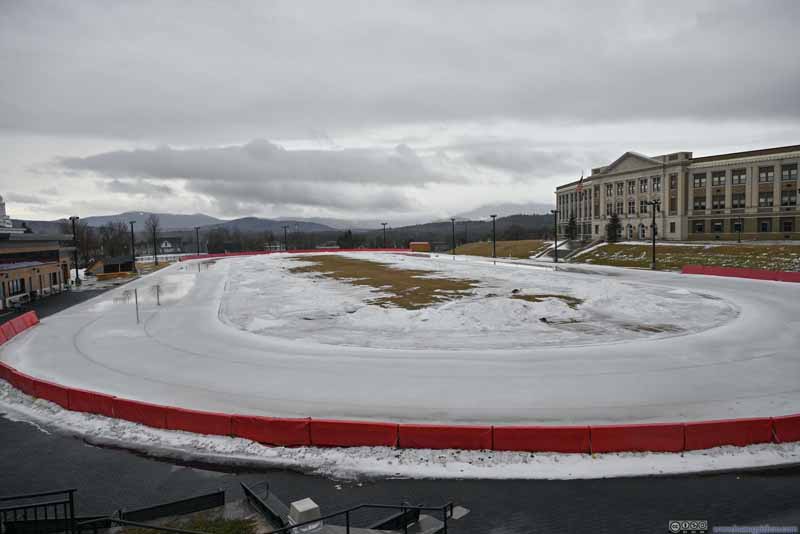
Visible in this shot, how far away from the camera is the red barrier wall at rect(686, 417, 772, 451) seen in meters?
12.4

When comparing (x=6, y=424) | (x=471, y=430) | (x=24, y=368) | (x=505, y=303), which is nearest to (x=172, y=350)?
(x=24, y=368)

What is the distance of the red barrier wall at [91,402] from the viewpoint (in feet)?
51.2

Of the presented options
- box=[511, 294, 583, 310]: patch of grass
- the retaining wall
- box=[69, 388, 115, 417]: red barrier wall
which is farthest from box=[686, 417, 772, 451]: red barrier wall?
the retaining wall

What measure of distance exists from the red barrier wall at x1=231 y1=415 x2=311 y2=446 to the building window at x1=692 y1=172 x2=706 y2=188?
296 feet

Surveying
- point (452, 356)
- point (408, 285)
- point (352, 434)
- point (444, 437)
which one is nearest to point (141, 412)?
point (352, 434)

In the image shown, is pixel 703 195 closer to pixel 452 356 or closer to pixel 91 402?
pixel 452 356

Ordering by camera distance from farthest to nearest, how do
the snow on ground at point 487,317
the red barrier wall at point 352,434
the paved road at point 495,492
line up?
the snow on ground at point 487,317 < the red barrier wall at point 352,434 < the paved road at point 495,492

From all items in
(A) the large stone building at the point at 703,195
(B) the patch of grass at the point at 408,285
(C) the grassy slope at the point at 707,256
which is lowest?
(B) the patch of grass at the point at 408,285

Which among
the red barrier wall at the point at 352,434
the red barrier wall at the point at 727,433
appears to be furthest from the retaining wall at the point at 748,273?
the red barrier wall at the point at 352,434

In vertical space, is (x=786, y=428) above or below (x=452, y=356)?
above

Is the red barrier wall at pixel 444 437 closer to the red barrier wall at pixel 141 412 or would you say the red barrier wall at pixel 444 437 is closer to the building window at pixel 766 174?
the red barrier wall at pixel 141 412

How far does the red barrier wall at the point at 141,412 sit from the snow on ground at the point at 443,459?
2.22ft

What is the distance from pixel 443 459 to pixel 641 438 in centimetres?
506

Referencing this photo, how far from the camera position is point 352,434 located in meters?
13.1
